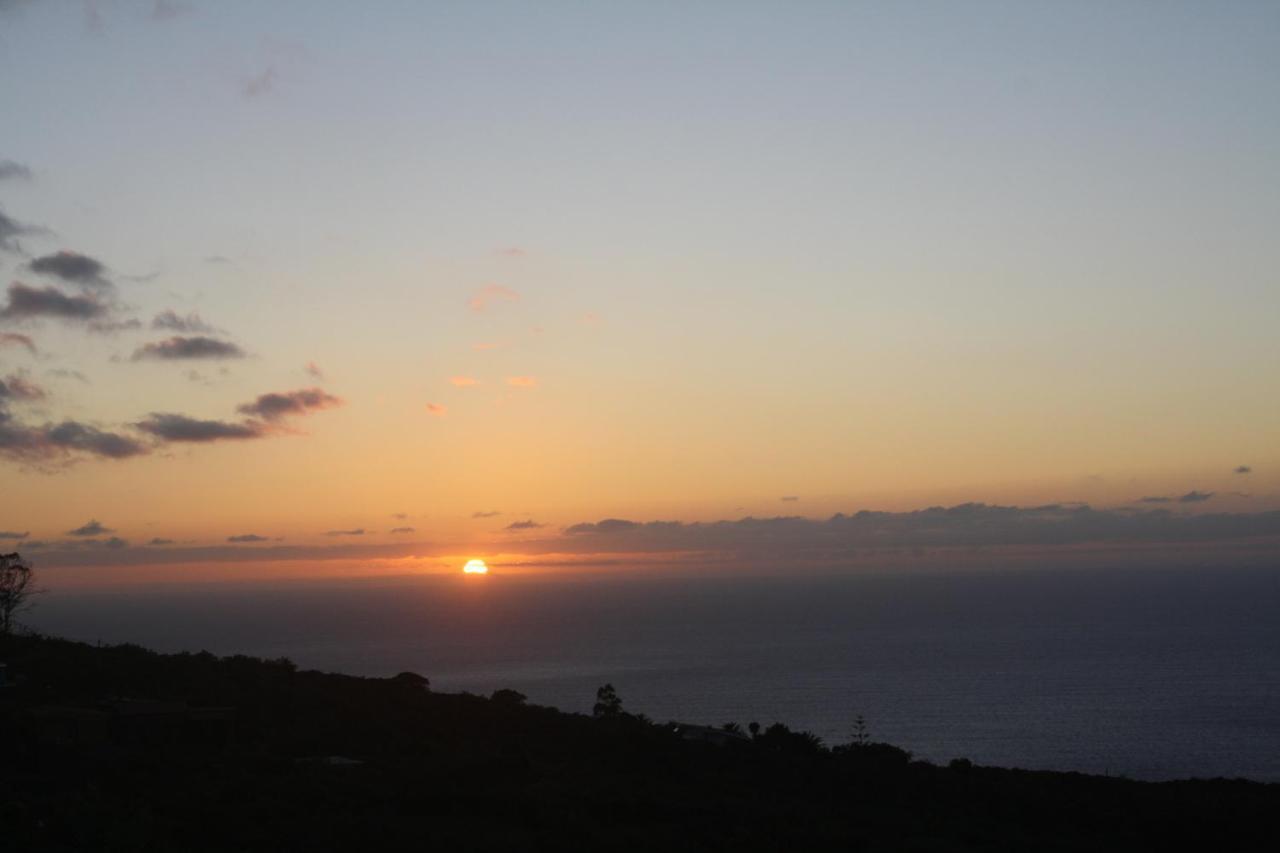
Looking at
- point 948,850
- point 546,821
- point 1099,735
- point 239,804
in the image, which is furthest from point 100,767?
point 1099,735

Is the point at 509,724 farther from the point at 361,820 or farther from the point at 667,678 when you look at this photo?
the point at 667,678

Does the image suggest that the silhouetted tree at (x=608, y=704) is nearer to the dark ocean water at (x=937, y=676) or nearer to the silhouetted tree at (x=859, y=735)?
the silhouetted tree at (x=859, y=735)

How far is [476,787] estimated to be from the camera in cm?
2286

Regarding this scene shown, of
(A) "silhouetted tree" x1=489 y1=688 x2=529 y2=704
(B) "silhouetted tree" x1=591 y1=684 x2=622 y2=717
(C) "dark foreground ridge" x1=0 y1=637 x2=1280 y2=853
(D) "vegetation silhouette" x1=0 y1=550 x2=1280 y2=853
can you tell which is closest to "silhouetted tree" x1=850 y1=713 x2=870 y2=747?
(D) "vegetation silhouette" x1=0 y1=550 x2=1280 y2=853

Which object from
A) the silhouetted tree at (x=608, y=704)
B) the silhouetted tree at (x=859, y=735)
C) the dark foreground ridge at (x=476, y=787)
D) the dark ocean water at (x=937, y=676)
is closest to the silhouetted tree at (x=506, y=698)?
the dark foreground ridge at (x=476, y=787)

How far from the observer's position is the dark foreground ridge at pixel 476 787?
1909 centimetres

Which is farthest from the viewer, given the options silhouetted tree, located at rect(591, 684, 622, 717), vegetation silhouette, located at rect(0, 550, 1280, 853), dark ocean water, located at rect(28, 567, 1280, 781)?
dark ocean water, located at rect(28, 567, 1280, 781)

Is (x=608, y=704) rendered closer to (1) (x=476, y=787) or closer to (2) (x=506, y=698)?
(2) (x=506, y=698)

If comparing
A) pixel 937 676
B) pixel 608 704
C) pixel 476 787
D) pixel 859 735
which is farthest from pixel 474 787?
pixel 937 676

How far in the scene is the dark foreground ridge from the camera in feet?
62.6

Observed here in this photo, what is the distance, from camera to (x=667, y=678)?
4739 inches

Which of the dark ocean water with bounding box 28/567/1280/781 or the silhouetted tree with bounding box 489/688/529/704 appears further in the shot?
the dark ocean water with bounding box 28/567/1280/781

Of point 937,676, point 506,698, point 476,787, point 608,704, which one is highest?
point 476,787

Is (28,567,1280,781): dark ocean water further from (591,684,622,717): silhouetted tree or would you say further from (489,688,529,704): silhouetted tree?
(489,688,529,704): silhouetted tree
